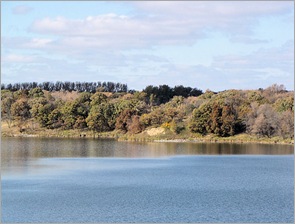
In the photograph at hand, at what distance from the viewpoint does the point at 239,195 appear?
26.8 m

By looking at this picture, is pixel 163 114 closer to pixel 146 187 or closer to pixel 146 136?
pixel 146 136

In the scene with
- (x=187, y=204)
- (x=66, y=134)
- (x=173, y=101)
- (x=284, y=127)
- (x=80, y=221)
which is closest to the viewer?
(x=80, y=221)

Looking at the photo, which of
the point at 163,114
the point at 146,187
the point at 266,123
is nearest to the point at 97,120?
the point at 163,114

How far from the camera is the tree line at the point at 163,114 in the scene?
66.3 m

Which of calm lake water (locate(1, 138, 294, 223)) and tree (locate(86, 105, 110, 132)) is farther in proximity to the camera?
tree (locate(86, 105, 110, 132))

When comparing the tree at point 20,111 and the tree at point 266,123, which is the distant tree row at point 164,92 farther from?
the tree at point 266,123

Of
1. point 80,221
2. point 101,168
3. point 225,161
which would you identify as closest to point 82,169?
point 101,168

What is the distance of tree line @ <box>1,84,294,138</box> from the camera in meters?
66.3

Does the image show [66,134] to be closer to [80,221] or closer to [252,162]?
[252,162]

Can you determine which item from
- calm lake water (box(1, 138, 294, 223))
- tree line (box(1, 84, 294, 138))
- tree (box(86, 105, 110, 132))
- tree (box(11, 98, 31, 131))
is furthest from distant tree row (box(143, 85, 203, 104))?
calm lake water (box(1, 138, 294, 223))

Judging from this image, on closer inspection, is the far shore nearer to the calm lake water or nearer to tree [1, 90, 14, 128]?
tree [1, 90, 14, 128]

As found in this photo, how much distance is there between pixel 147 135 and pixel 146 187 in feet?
141

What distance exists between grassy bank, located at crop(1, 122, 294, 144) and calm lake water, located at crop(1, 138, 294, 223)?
54.3 feet

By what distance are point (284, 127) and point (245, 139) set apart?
14.7 feet
